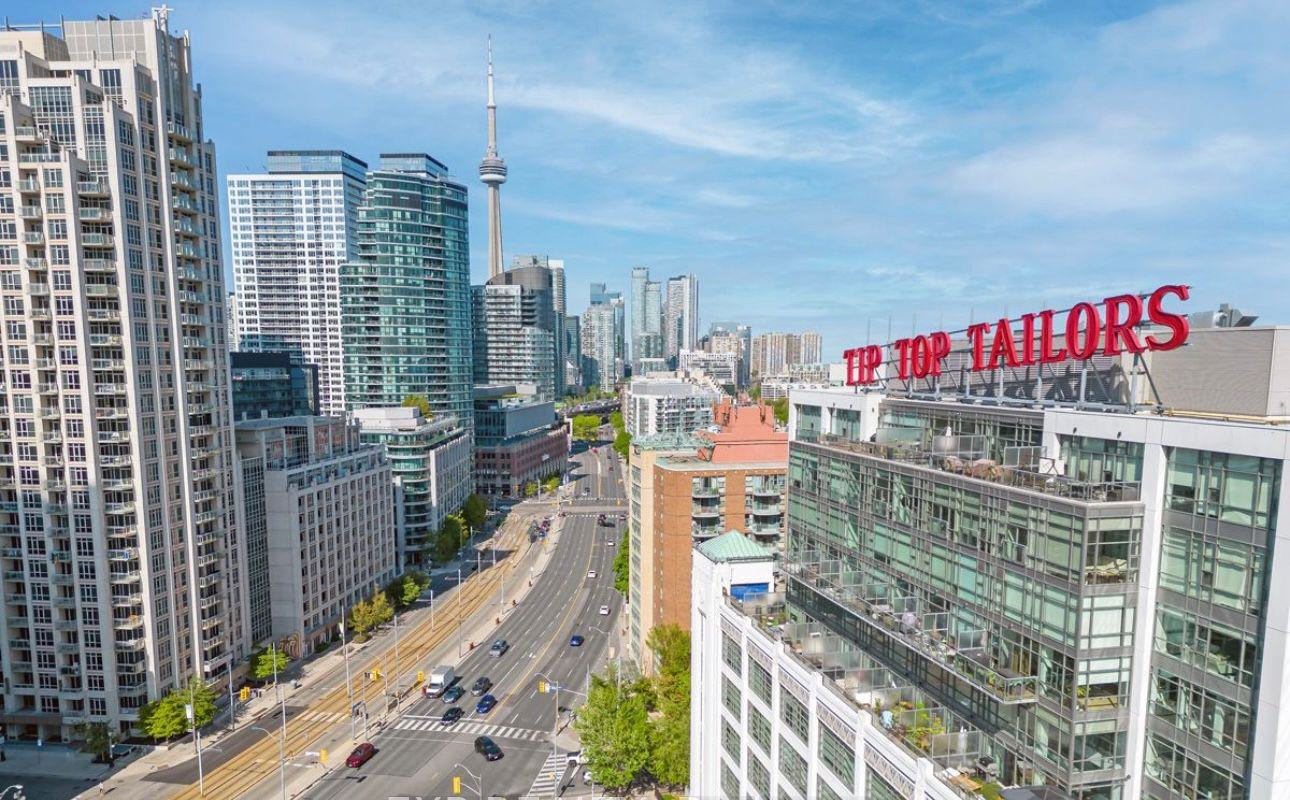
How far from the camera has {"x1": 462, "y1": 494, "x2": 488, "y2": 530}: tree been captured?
602ft

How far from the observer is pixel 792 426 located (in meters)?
61.2

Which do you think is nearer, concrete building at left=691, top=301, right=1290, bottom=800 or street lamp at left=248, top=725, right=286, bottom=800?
concrete building at left=691, top=301, right=1290, bottom=800

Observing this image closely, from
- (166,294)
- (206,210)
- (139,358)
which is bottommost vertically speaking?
(139,358)

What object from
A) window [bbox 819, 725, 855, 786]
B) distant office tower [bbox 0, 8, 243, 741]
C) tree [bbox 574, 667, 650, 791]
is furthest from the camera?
distant office tower [bbox 0, 8, 243, 741]

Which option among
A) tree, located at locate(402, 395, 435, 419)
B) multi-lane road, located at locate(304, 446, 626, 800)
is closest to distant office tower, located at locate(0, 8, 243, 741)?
multi-lane road, located at locate(304, 446, 626, 800)

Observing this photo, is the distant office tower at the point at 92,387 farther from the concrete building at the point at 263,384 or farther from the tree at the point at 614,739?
the concrete building at the point at 263,384

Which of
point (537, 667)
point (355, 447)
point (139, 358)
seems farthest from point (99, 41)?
point (537, 667)

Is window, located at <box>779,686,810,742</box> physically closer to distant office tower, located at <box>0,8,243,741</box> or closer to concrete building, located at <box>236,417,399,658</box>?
distant office tower, located at <box>0,8,243,741</box>

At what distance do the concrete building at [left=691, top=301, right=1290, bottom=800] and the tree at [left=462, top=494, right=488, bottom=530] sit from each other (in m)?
148

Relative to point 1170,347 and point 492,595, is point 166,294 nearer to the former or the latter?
point 492,595

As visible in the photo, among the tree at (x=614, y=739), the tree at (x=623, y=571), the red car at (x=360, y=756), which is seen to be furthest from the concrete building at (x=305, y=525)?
the tree at (x=614, y=739)

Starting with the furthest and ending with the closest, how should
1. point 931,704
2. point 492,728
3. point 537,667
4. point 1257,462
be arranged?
1. point 537,667
2. point 492,728
3. point 931,704
4. point 1257,462

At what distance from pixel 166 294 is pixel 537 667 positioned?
73.7 metres

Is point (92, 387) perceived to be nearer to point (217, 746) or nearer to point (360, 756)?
point (217, 746)
